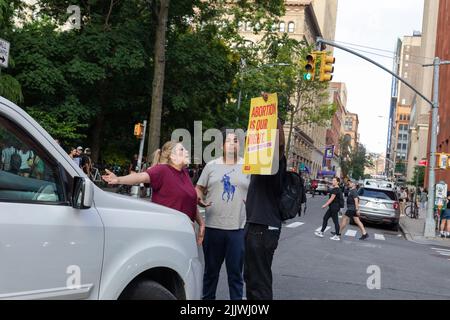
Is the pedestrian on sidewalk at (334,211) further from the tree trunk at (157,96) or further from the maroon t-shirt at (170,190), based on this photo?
the maroon t-shirt at (170,190)

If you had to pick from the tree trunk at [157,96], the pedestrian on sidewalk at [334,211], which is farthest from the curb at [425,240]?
the tree trunk at [157,96]

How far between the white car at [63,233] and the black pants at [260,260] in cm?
127

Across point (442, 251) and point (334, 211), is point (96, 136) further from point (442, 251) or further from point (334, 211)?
point (442, 251)

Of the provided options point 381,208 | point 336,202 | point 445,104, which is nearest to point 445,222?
point 381,208

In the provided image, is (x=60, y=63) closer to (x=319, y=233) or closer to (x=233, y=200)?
(x=319, y=233)

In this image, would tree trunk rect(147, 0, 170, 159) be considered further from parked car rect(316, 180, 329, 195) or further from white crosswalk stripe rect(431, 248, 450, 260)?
parked car rect(316, 180, 329, 195)

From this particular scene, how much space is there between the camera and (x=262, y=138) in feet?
15.6

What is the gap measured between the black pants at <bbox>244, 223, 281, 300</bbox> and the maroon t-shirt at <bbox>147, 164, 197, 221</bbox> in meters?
0.63

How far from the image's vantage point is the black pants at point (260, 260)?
16.0 ft

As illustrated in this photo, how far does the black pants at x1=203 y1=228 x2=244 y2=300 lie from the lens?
218 inches

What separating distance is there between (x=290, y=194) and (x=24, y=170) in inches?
95.9
